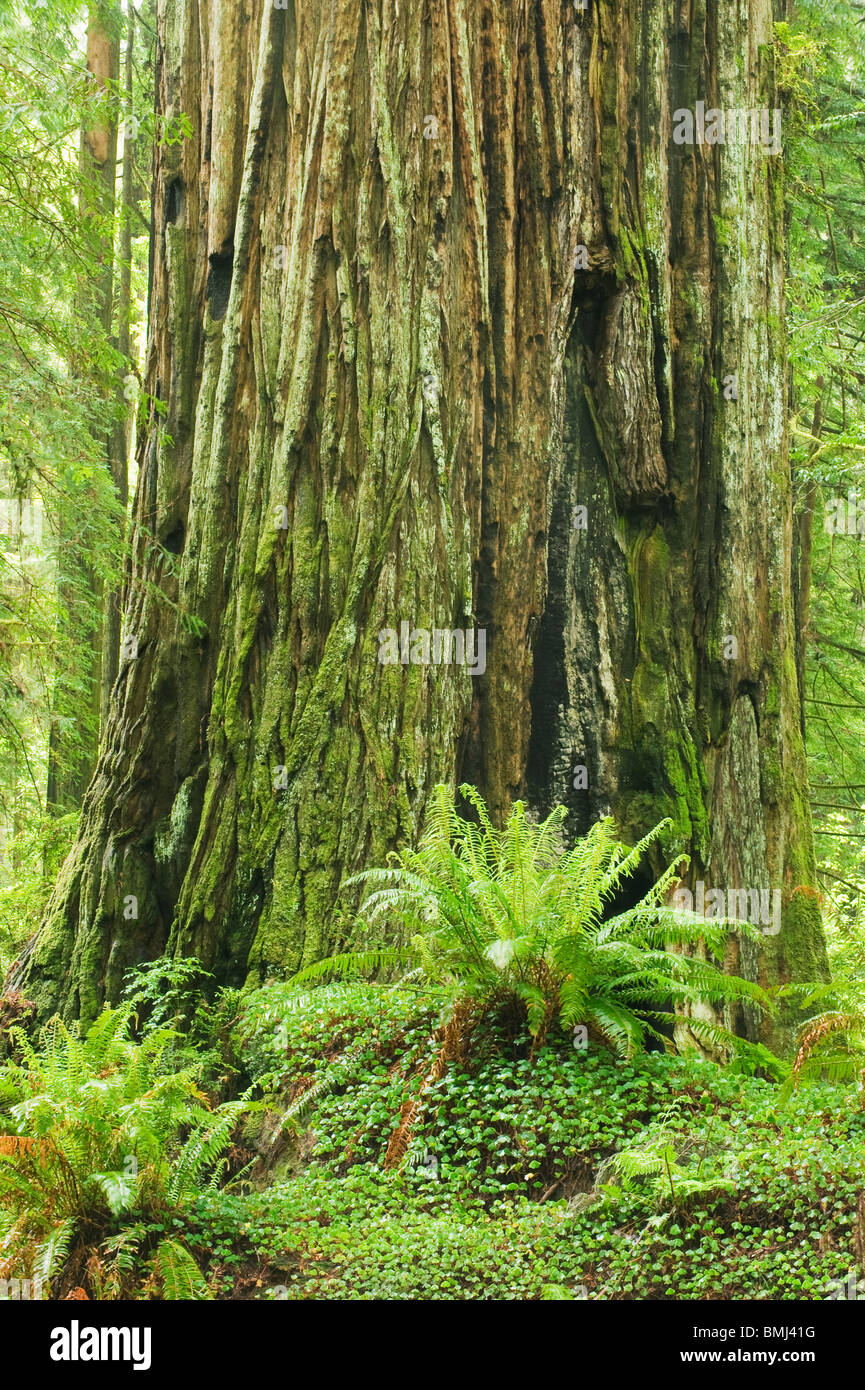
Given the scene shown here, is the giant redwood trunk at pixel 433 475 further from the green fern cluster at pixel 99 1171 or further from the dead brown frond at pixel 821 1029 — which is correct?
the dead brown frond at pixel 821 1029

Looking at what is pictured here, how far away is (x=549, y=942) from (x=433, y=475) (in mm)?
2563

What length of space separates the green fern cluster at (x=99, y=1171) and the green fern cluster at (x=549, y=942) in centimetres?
91

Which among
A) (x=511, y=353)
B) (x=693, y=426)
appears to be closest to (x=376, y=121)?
(x=511, y=353)

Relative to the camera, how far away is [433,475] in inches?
219

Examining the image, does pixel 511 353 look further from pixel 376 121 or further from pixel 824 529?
pixel 824 529

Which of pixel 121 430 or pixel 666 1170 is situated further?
pixel 121 430

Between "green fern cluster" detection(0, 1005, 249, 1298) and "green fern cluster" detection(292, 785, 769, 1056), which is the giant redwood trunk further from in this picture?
"green fern cluster" detection(0, 1005, 249, 1298)

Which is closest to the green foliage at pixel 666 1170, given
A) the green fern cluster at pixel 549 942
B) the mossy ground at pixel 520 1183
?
the mossy ground at pixel 520 1183

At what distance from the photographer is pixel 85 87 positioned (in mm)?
5656

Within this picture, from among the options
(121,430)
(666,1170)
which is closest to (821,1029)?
(666,1170)

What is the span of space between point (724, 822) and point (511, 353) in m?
2.87

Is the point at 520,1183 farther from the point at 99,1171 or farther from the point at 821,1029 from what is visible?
the point at 99,1171

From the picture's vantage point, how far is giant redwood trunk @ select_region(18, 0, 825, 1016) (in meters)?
5.36

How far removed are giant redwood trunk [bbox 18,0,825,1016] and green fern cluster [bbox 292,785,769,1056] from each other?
85 centimetres
